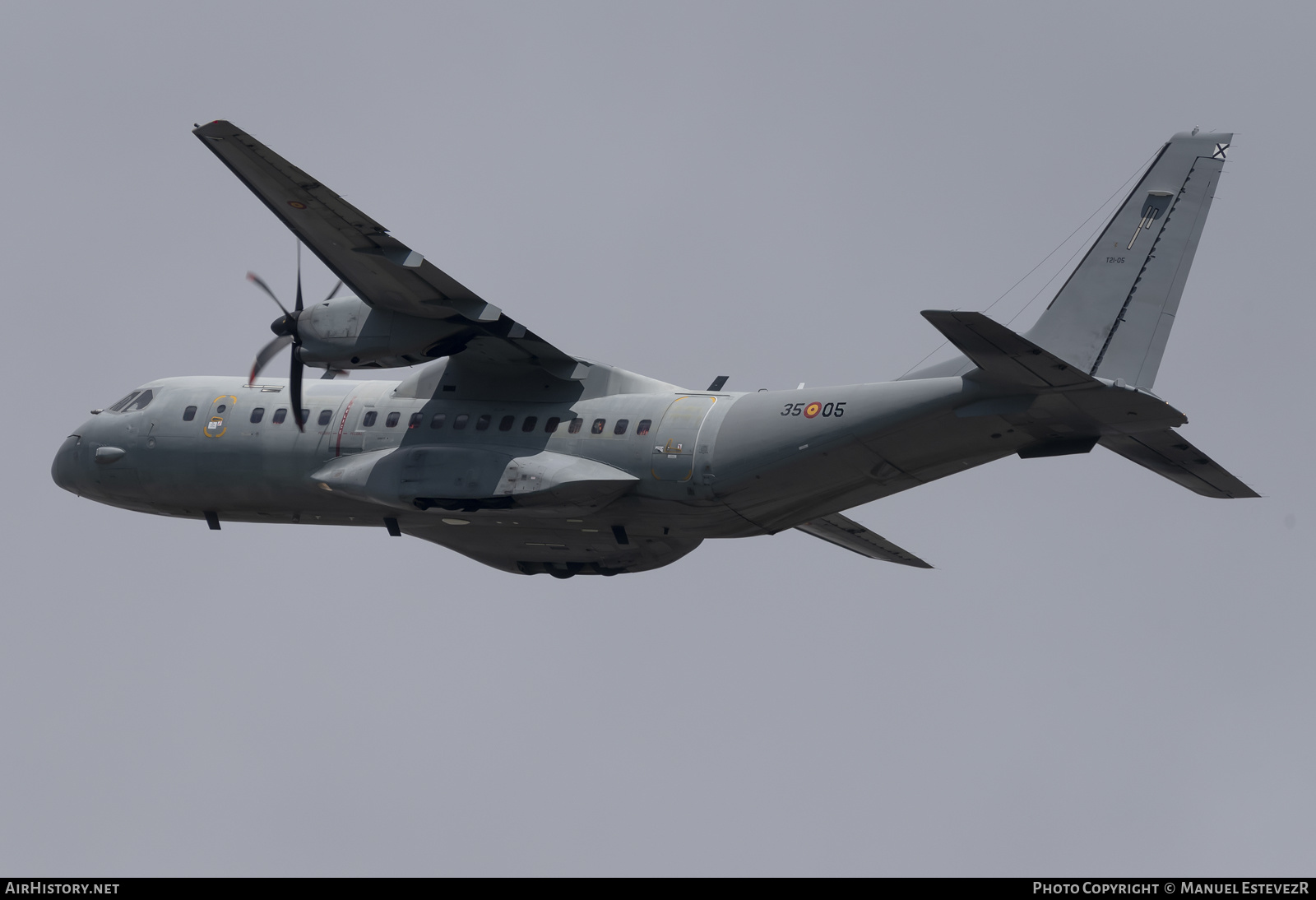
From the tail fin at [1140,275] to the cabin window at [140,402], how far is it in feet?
55.3

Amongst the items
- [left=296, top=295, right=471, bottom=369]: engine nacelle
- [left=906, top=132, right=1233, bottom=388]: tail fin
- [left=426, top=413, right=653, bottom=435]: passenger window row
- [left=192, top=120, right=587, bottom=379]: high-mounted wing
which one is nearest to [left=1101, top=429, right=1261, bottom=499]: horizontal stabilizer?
[left=906, top=132, right=1233, bottom=388]: tail fin

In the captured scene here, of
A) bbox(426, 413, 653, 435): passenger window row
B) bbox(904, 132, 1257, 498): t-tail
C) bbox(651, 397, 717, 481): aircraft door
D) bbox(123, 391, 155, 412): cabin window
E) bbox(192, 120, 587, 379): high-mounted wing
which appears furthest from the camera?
bbox(123, 391, 155, 412): cabin window

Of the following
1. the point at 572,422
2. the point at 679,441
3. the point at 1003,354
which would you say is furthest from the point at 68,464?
the point at 1003,354

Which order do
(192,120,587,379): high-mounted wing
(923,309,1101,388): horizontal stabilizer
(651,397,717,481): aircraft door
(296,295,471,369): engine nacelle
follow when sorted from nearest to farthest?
1. (923,309,1101,388): horizontal stabilizer
2. (192,120,587,379): high-mounted wing
3. (651,397,717,481): aircraft door
4. (296,295,471,369): engine nacelle

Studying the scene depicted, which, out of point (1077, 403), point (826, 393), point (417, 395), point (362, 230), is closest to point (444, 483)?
point (417, 395)

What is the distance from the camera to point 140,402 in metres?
35.7

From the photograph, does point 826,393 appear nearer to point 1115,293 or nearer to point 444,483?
point 1115,293

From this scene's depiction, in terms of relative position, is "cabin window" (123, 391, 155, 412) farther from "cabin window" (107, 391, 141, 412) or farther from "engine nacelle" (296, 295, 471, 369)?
"engine nacelle" (296, 295, 471, 369)

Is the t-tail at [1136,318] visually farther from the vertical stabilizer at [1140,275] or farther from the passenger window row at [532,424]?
the passenger window row at [532,424]

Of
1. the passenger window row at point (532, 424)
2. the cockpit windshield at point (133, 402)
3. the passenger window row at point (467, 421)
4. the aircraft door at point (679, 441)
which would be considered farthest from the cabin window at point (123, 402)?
the aircraft door at point (679, 441)

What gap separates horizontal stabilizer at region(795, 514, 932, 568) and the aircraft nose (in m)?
13.8

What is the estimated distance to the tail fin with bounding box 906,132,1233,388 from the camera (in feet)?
91.7

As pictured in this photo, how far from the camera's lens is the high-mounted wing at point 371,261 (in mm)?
29469
